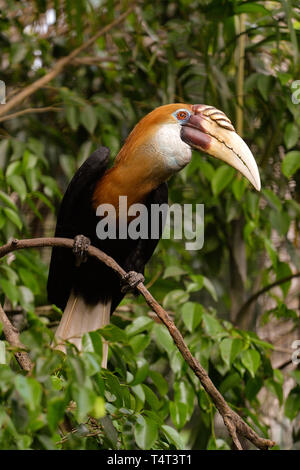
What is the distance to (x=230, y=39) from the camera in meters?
2.33

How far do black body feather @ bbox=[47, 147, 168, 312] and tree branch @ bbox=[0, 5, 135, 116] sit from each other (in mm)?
669

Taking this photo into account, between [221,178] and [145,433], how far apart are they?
1.12m

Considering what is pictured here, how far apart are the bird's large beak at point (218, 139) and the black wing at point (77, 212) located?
25cm

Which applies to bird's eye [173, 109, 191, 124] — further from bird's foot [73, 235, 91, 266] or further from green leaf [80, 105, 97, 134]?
green leaf [80, 105, 97, 134]

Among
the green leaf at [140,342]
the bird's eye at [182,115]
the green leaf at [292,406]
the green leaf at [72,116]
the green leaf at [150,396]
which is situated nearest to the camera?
the green leaf at [150,396]

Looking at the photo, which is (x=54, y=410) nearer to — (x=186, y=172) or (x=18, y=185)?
(x=18, y=185)

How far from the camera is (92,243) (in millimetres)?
1812

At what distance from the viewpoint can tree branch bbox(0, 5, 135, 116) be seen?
233cm

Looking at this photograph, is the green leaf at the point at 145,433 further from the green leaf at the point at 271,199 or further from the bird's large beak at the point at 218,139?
the green leaf at the point at 271,199

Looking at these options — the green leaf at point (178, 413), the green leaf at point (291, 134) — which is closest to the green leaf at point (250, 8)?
the green leaf at point (291, 134)

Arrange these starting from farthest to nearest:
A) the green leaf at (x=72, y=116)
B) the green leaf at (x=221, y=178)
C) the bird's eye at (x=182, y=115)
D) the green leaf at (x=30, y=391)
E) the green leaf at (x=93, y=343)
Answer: the green leaf at (x=72, y=116) → the green leaf at (x=221, y=178) → the bird's eye at (x=182, y=115) → the green leaf at (x=93, y=343) → the green leaf at (x=30, y=391)

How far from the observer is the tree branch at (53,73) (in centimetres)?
233

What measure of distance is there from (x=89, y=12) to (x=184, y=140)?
1132 mm
